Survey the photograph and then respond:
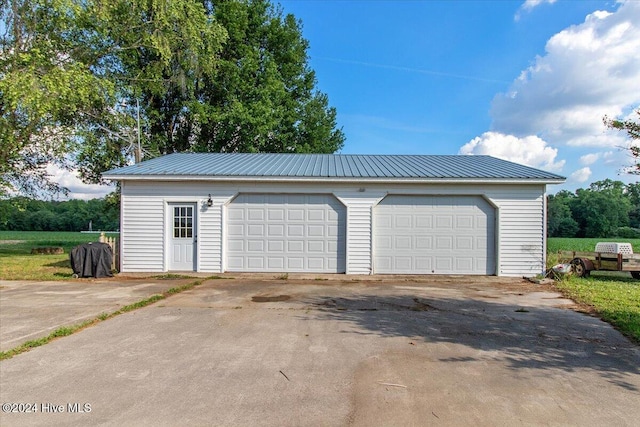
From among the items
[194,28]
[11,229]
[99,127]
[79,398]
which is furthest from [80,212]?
[79,398]

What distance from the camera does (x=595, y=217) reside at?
51.0 meters

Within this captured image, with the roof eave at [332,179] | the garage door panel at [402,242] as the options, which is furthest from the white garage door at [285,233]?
the garage door panel at [402,242]

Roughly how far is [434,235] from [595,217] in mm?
54242

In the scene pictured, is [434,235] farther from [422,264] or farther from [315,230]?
[315,230]

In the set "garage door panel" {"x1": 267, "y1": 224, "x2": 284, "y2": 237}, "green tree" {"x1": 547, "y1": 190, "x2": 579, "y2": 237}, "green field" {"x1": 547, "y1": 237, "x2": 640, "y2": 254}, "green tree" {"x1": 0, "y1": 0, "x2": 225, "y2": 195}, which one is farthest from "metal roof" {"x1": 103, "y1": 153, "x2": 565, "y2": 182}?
"green tree" {"x1": 547, "y1": 190, "x2": 579, "y2": 237}

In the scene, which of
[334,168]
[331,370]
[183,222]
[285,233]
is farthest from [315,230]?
[331,370]

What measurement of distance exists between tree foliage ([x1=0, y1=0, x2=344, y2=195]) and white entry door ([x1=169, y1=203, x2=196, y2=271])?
5.80m

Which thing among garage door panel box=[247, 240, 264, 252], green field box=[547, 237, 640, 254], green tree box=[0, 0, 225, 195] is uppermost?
green tree box=[0, 0, 225, 195]

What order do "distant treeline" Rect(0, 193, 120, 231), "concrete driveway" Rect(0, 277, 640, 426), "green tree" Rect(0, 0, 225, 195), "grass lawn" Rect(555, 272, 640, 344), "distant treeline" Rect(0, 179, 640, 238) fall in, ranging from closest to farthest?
"concrete driveway" Rect(0, 277, 640, 426) < "grass lawn" Rect(555, 272, 640, 344) < "green tree" Rect(0, 0, 225, 195) < "distant treeline" Rect(0, 193, 120, 231) < "distant treeline" Rect(0, 179, 640, 238)

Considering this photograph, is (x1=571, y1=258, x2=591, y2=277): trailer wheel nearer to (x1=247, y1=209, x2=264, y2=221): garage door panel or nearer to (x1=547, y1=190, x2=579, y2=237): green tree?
(x1=247, y1=209, x2=264, y2=221): garage door panel

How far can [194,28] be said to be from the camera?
1527 centimetres

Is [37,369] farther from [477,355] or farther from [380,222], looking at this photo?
[380,222]

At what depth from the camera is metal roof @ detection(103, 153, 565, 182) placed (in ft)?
33.4

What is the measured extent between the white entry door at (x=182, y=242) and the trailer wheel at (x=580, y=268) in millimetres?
11159
